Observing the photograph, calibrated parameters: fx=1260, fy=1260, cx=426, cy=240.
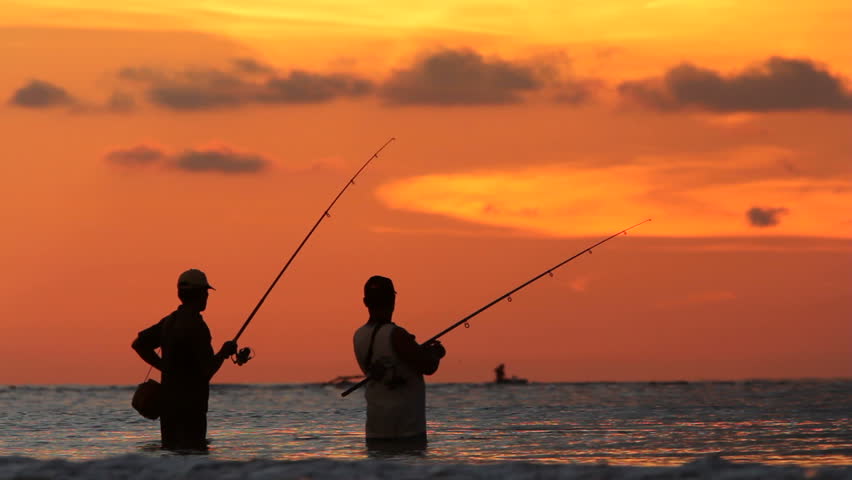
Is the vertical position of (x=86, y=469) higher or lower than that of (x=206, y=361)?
lower

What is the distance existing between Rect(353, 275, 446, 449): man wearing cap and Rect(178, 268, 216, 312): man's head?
1.20 meters

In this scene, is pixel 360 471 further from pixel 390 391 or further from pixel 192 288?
pixel 192 288

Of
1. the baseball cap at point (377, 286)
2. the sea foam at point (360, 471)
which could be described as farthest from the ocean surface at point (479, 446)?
the baseball cap at point (377, 286)

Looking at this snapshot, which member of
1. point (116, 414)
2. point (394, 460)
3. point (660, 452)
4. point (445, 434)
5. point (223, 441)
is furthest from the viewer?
point (116, 414)

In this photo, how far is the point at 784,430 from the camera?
550 inches

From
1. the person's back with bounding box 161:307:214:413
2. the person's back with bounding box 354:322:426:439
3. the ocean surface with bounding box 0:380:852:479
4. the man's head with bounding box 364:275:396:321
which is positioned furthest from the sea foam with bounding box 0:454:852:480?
the man's head with bounding box 364:275:396:321

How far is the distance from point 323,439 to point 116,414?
7840 mm

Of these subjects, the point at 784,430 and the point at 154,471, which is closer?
the point at 154,471

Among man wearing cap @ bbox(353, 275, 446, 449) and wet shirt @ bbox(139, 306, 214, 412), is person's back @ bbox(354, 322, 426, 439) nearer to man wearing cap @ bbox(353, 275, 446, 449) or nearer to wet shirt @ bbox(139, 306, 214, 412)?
man wearing cap @ bbox(353, 275, 446, 449)

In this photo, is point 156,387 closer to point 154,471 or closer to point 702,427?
point 154,471

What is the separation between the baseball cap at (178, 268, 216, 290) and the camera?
934 cm

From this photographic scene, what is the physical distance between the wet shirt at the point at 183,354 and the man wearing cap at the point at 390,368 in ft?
3.78

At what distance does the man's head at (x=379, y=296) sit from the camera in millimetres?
9289

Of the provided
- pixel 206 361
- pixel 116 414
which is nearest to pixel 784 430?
pixel 206 361
